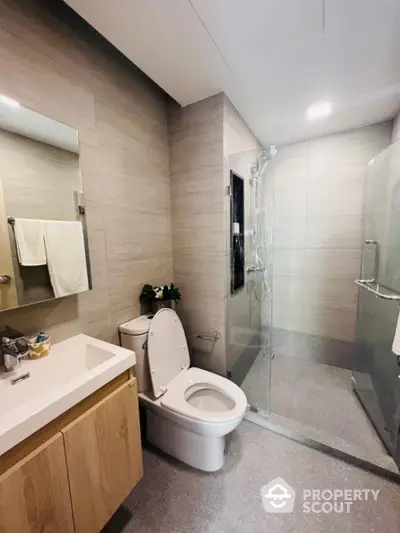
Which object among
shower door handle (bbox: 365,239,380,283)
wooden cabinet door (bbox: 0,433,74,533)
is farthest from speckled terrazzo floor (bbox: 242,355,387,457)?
wooden cabinet door (bbox: 0,433,74,533)

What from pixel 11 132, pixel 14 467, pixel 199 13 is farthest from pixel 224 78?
pixel 14 467

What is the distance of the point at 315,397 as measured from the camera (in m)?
2.01

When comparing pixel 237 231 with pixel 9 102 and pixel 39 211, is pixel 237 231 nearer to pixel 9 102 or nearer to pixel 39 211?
pixel 39 211

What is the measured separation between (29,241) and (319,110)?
2207 mm

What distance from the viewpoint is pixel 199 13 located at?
1.06 meters

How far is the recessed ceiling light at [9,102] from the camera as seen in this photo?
983 millimetres

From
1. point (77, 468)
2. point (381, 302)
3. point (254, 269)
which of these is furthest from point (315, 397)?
point (77, 468)

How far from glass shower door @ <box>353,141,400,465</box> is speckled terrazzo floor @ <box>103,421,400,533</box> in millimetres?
370

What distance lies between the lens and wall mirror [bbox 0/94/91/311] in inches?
40.1

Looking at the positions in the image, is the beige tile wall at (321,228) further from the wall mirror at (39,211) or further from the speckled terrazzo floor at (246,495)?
the wall mirror at (39,211)

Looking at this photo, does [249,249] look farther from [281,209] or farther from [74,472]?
[74,472]

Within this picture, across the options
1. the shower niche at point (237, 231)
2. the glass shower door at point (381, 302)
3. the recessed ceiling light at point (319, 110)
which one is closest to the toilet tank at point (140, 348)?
the shower niche at point (237, 231)

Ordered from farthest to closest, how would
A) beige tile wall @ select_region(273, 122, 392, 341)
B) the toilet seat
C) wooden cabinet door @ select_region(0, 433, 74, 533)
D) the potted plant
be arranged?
beige tile wall @ select_region(273, 122, 392, 341)
the potted plant
the toilet seat
wooden cabinet door @ select_region(0, 433, 74, 533)

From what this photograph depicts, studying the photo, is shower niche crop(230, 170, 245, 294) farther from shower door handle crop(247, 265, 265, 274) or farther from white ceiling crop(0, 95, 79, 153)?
white ceiling crop(0, 95, 79, 153)
